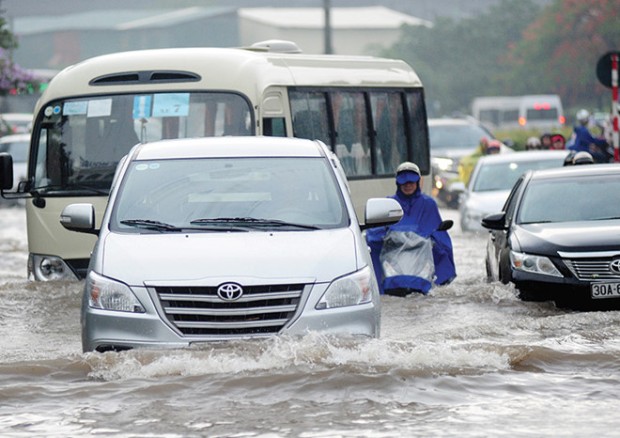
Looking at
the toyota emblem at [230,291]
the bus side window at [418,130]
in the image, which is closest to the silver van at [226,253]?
the toyota emblem at [230,291]

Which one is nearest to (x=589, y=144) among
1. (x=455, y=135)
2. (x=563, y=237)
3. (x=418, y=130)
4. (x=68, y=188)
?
(x=418, y=130)

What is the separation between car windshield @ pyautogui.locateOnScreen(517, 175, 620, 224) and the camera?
47.3ft

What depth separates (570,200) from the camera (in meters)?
14.7

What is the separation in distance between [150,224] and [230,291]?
3.72 feet

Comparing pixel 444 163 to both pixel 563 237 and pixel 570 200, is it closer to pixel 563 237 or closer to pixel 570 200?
pixel 570 200

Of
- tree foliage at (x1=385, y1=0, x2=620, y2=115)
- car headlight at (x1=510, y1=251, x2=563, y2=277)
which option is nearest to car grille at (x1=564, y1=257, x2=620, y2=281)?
car headlight at (x1=510, y1=251, x2=563, y2=277)

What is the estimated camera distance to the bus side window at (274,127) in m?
15.6

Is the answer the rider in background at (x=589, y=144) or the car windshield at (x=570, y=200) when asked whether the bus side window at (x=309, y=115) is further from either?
the rider in background at (x=589, y=144)

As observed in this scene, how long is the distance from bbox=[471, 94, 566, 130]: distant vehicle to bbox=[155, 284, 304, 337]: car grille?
55.6 meters

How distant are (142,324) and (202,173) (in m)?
1.73

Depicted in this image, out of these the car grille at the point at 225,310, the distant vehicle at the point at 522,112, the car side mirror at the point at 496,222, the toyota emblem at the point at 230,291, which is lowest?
the distant vehicle at the point at 522,112

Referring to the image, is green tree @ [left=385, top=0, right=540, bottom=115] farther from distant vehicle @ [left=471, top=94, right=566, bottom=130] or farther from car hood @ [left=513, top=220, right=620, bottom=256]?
car hood @ [left=513, top=220, right=620, bottom=256]

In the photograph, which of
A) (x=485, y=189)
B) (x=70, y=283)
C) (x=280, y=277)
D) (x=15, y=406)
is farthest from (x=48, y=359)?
(x=485, y=189)

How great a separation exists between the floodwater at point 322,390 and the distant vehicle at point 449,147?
22.0 meters
